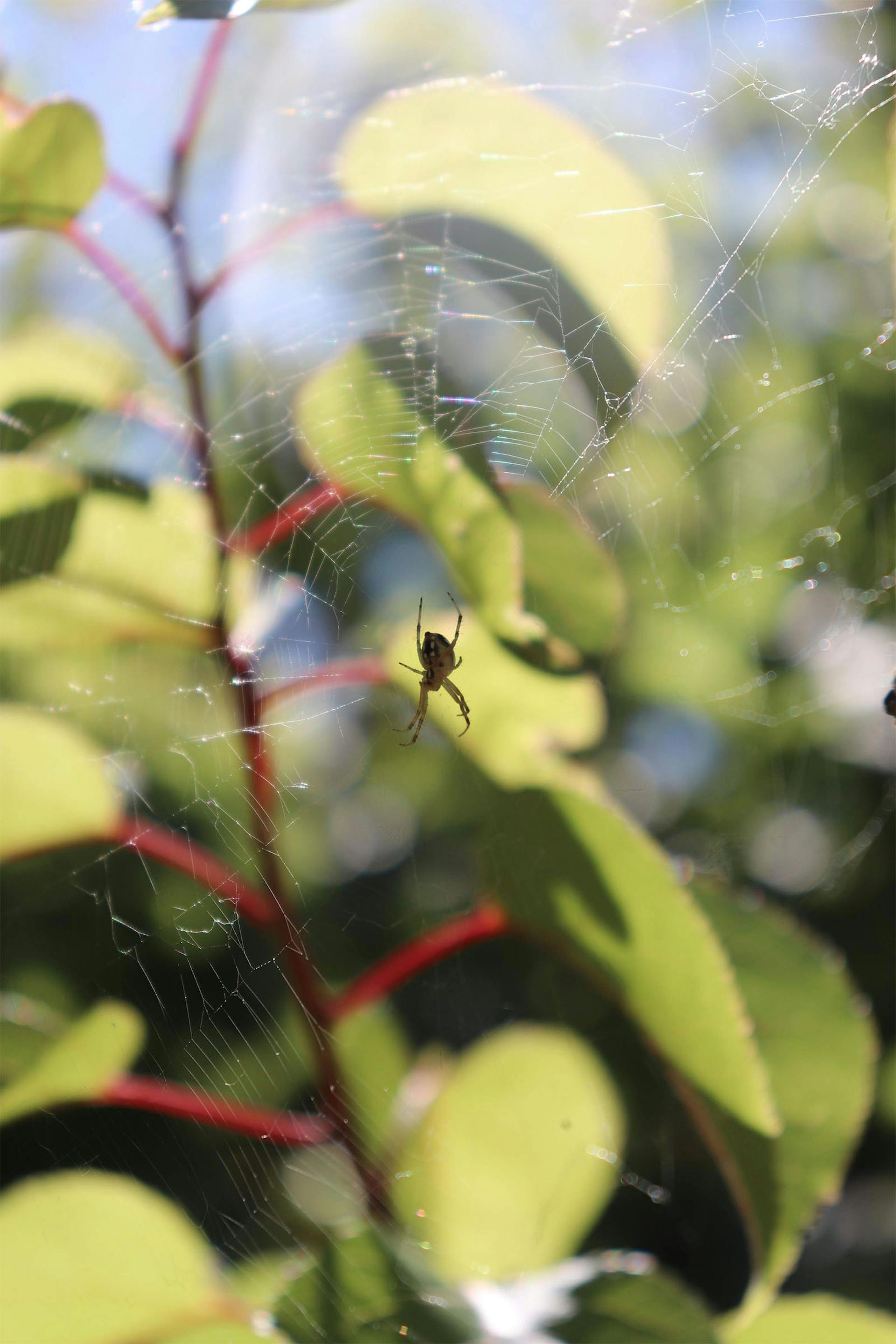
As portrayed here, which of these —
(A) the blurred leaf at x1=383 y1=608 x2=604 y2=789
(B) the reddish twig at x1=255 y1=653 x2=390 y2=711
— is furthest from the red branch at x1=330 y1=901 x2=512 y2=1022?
(B) the reddish twig at x1=255 y1=653 x2=390 y2=711

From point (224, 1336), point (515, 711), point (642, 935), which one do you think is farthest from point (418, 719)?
point (224, 1336)

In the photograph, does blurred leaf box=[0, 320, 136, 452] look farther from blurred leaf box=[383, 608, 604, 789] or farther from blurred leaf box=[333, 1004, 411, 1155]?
blurred leaf box=[333, 1004, 411, 1155]

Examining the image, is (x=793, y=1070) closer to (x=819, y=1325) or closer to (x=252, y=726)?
(x=819, y=1325)

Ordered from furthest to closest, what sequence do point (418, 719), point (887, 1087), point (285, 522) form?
1. point (887, 1087)
2. point (418, 719)
3. point (285, 522)

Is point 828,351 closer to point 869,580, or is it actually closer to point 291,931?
point 869,580

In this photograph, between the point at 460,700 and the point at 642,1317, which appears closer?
the point at 642,1317

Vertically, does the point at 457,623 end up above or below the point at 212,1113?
above
